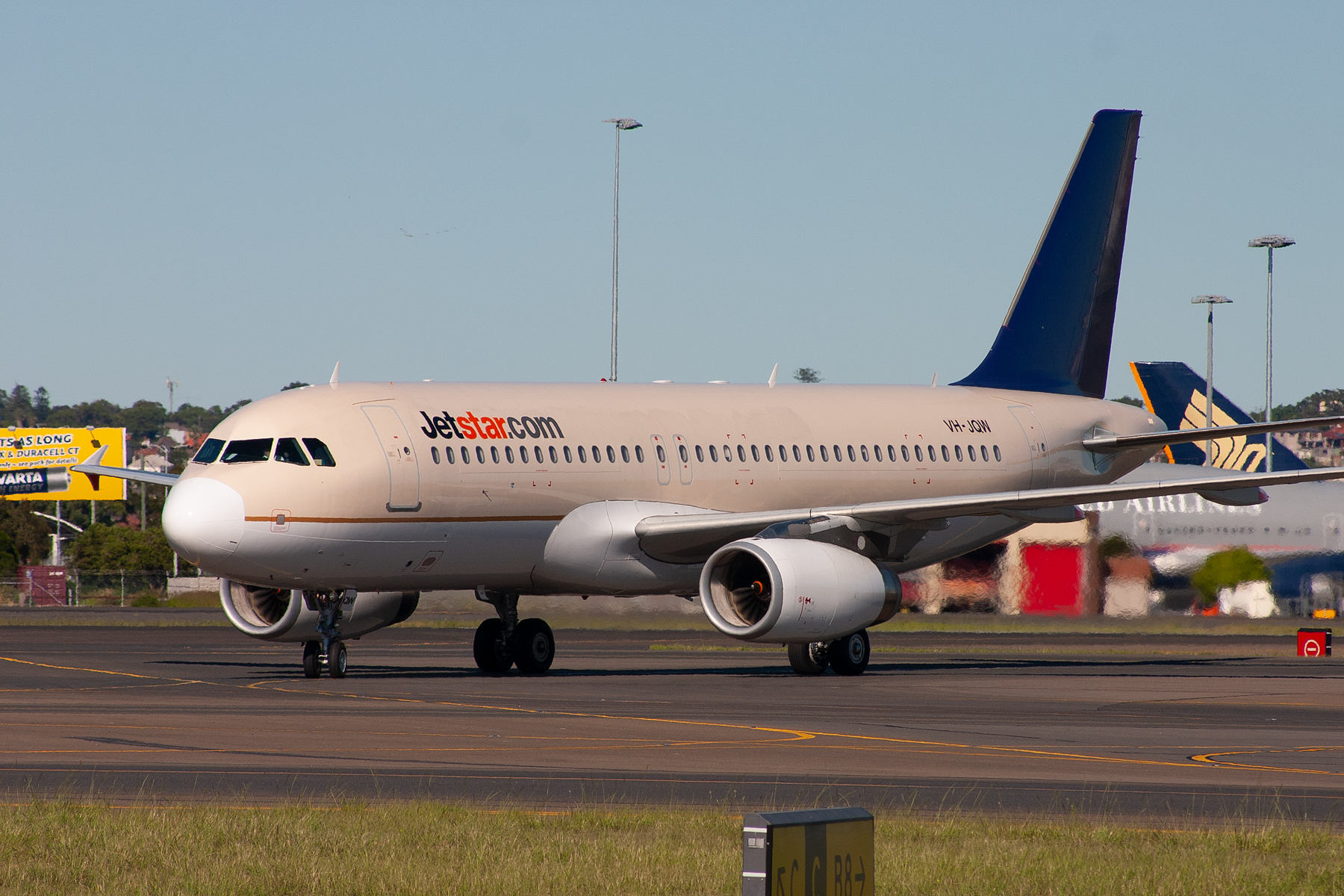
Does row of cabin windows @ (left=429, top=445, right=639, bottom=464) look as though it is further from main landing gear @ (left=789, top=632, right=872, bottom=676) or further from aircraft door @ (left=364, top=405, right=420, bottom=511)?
main landing gear @ (left=789, top=632, right=872, bottom=676)

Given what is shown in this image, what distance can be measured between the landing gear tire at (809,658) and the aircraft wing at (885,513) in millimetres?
2096

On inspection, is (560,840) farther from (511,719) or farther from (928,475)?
(928,475)

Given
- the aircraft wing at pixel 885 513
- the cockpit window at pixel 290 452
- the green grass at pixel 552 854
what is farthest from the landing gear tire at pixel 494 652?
the green grass at pixel 552 854

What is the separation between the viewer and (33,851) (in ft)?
38.1

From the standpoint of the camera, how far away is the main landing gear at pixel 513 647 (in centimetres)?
3162

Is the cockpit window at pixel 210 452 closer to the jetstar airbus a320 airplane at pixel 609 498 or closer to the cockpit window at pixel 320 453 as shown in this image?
the jetstar airbus a320 airplane at pixel 609 498

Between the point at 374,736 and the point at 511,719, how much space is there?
274 centimetres

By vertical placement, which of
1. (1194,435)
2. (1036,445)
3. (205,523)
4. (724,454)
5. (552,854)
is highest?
(1194,435)

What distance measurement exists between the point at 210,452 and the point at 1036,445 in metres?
17.6

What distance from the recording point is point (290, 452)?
91.7 ft

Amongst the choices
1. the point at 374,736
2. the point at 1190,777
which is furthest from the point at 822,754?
the point at 374,736

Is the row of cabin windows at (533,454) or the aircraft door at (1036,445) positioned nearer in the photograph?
the row of cabin windows at (533,454)

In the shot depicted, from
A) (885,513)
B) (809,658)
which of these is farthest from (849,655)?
(885,513)

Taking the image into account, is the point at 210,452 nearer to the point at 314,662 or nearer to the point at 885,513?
the point at 314,662
